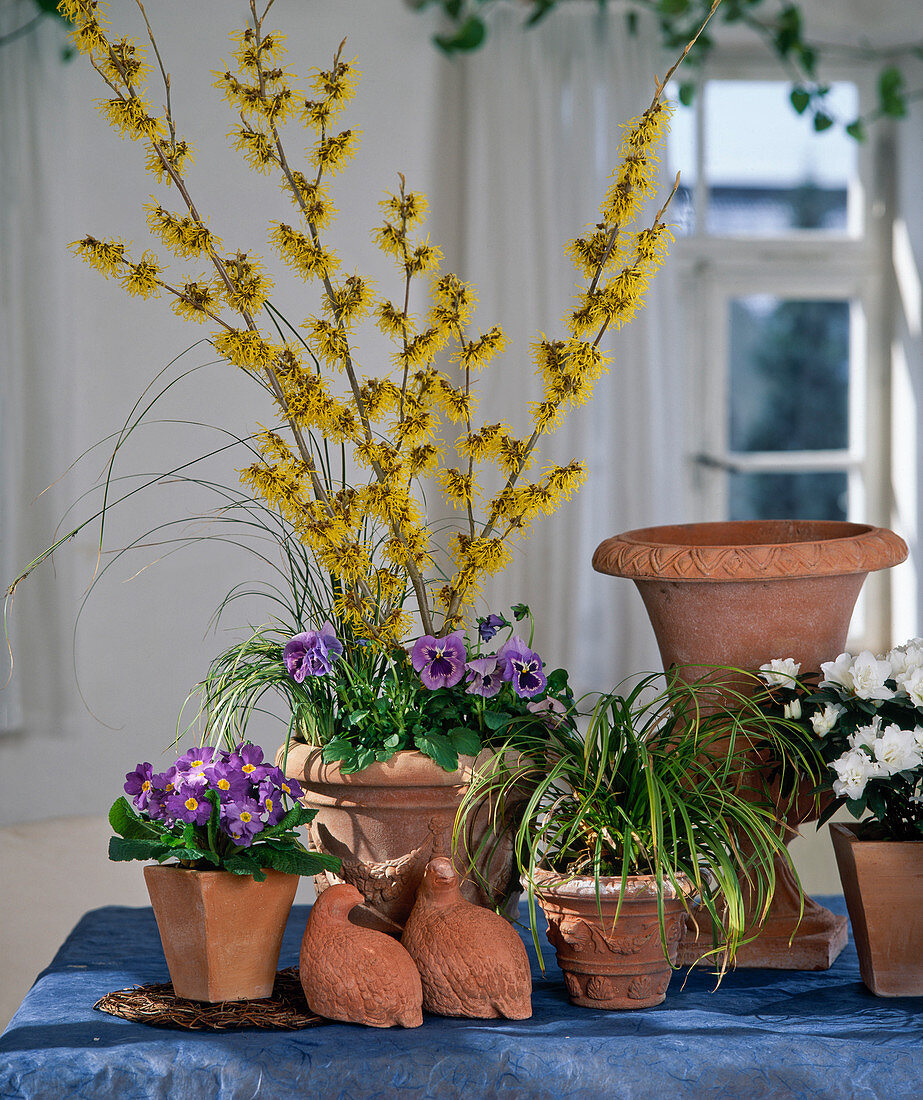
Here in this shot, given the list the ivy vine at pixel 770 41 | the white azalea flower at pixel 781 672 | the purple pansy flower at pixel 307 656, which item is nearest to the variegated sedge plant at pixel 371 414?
the purple pansy flower at pixel 307 656

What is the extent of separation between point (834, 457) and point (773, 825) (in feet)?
9.01

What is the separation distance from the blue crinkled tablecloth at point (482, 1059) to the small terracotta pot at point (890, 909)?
76 mm

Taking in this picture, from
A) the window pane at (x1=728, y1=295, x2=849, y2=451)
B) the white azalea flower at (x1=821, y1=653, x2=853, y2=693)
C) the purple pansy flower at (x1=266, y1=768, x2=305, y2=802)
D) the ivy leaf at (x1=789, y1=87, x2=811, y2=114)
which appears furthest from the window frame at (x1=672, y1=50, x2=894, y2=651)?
the purple pansy flower at (x1=266, y1=768, x2=305, y2=802)

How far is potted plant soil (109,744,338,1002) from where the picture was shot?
1.09m

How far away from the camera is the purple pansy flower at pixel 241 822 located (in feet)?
3.61

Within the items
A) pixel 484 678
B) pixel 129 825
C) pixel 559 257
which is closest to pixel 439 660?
pixel 484 678

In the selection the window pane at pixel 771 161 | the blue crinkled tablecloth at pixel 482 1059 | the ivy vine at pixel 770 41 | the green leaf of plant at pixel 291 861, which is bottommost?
the blue crinkled tablecloth at pixel 482 1059

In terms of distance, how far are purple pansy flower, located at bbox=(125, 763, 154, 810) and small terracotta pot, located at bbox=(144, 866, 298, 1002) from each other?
0.23 feet

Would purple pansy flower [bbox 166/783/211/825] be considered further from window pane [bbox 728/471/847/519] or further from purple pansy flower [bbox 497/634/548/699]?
window pane [bbox 728/471/847/519]

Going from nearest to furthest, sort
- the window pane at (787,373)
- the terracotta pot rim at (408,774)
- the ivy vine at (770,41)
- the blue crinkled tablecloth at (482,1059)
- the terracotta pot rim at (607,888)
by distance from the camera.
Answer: the blue crinkled tablecloth at (482,1059), the terracotta pot rim at (607,888), the terracotta pot rim at (408,774), the ivy vine at (770,41), the window pane at (787,373)

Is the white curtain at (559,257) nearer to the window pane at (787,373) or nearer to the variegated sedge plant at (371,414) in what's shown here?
the window pane at (787,373)

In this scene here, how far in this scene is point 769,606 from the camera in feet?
4.31

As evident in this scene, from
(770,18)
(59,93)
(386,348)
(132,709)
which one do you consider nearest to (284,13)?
(59,93)

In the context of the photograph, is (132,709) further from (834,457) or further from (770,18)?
(770,18)
